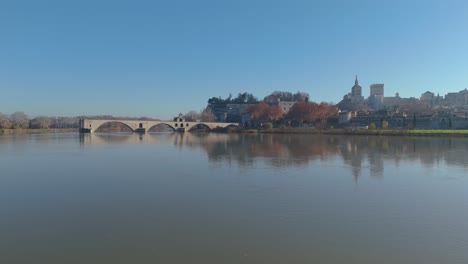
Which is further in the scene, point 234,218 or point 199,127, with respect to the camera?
point 199,127

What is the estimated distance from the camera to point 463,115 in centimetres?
6762

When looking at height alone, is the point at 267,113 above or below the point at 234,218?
above

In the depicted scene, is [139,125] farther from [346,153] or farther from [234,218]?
[234,218]

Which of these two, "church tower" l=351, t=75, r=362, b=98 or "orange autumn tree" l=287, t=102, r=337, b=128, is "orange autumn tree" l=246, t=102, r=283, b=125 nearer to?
"orange autumn tree" l=287, t=102, r=337, b=128

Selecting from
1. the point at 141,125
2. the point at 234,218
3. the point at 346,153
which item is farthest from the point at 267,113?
the point at 234,218

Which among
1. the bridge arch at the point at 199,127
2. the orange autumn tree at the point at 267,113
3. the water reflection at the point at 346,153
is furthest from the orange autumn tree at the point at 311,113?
the water reflection at the point at 346,153

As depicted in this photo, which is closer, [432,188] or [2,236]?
[2,236]

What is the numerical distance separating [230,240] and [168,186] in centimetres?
552

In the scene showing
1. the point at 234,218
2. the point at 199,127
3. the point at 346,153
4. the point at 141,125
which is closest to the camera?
the point at 234,218

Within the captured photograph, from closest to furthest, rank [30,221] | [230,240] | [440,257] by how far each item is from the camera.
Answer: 1. [440,257]
2. [230,240]
3. [30,221]

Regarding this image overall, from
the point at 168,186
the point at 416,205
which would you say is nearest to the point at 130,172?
the point at 168,186

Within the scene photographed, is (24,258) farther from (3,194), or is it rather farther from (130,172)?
(130,172)

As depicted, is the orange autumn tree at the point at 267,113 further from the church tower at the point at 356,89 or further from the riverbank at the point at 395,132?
the church tower at the point at 356,89

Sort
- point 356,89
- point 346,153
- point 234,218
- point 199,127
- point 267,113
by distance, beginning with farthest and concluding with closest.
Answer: point 356,89, point 199,127, point 267,113, point 346,153, point 234,218
